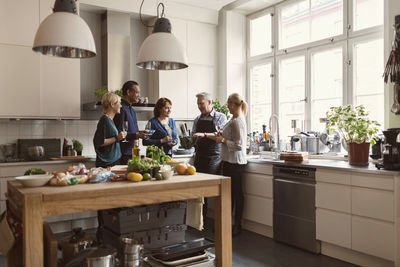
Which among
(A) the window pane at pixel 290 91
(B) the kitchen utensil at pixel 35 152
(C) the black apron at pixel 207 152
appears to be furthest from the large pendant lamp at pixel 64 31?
(A) the window pane at pixel 290 91

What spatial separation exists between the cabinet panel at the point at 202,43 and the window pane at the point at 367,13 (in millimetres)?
2217

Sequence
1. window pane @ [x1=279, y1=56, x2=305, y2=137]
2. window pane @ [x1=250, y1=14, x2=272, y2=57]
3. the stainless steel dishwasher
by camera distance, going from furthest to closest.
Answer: window pane @ [x1=250, y1=14, x2=272, y2=57] → window pane @ [x1=279, y1=56, x2=305, y2=137] → the stainless steel dishwasher

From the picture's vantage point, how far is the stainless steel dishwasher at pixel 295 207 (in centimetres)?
374

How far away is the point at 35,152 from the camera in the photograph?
14.4ft

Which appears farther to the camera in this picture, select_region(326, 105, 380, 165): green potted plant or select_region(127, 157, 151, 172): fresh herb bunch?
select_region(326, 105, 380, 165): green potted plant

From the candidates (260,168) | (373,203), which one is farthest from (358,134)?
(260,168)

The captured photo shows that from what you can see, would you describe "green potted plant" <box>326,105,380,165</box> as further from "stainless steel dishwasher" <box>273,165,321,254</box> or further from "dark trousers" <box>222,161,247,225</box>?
"dark trousers" <box>222,161,247,225</box>

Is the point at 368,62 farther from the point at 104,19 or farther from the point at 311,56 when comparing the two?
the point at 104,19

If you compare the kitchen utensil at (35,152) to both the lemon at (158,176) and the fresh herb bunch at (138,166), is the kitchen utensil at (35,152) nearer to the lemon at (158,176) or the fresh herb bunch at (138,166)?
the fresh herb bunch at (138,166)

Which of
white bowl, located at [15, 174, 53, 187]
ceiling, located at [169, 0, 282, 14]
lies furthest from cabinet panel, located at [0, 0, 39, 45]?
white bowl, located at [15, 174, 53, 187]

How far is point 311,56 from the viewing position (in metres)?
4.85

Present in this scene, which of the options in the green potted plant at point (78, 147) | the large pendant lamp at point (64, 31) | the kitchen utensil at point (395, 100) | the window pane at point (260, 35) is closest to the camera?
the large pendant lamp at point (64, 31)

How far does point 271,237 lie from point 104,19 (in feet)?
11.9

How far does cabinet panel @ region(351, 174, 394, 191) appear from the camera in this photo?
3.11 meters
